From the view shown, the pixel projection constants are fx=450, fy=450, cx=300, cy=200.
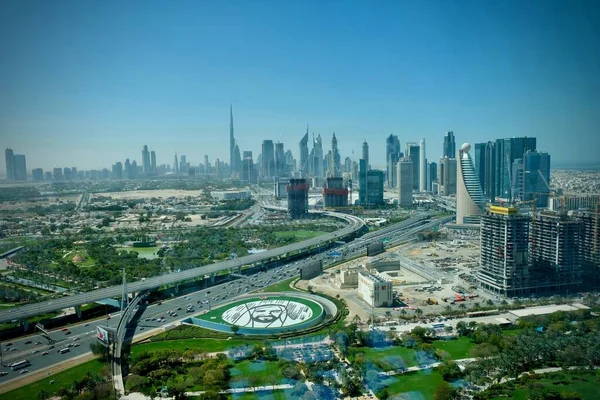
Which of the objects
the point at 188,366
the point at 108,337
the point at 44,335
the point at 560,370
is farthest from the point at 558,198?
the point at 44,335

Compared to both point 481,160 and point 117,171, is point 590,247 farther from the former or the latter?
point 117,171

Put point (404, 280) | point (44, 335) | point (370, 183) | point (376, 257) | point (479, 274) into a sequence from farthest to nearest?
point (370, 183)
point (376, 257)
point (404, 280)
point (479, 274)
point (44, 335)

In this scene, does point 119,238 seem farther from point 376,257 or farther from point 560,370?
point 560,370

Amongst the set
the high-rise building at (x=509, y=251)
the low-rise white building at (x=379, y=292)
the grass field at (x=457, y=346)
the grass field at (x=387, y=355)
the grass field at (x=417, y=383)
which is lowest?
the grass field at (x=457, y=346)

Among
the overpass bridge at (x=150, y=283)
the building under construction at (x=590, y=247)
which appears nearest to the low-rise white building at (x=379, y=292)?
the overpass bridge at (x=150, y=283)

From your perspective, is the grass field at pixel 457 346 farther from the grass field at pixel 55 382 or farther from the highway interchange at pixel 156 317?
the grass field at pixel 55 382
